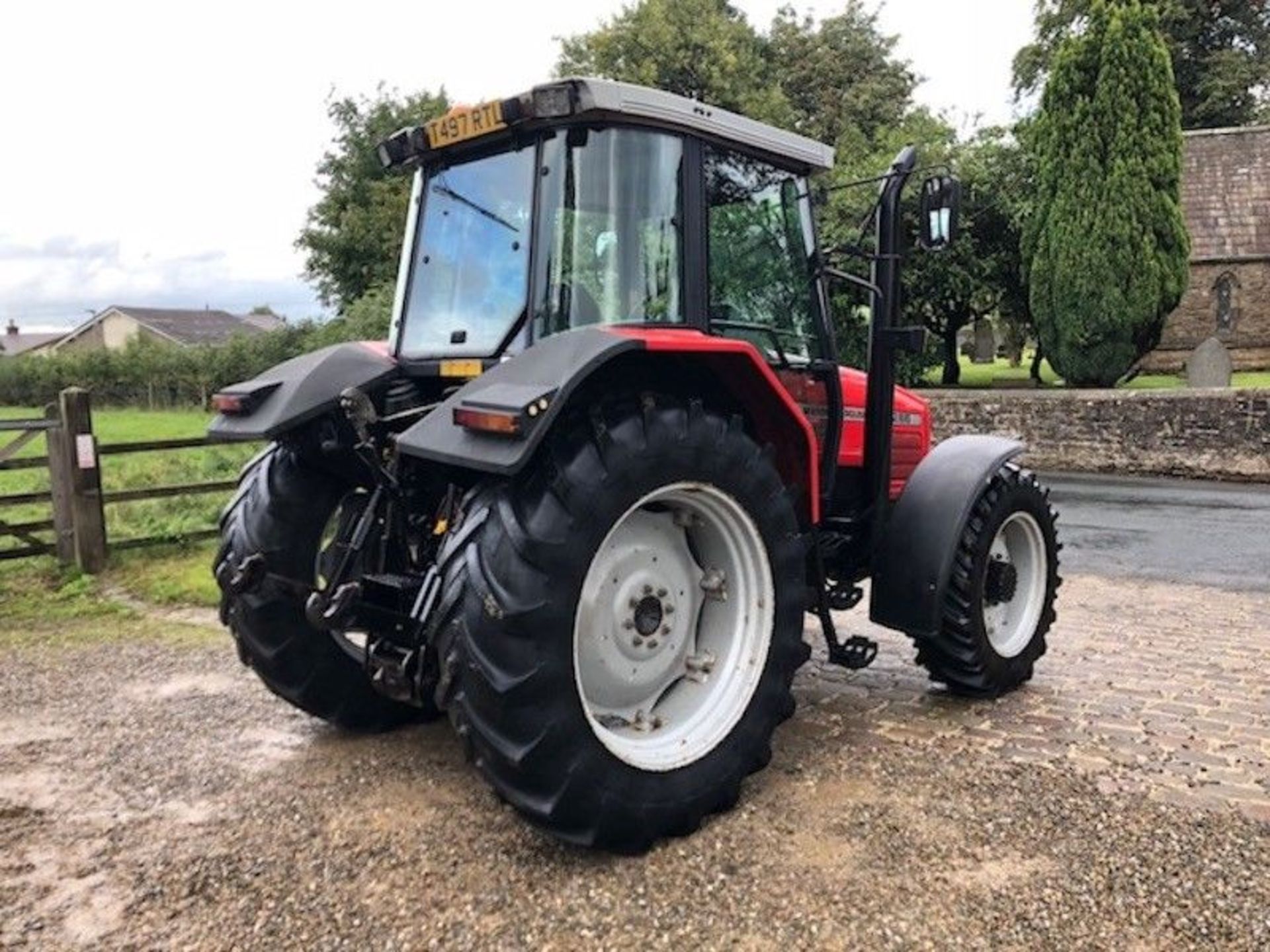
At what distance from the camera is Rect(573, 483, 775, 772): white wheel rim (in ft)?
10.9

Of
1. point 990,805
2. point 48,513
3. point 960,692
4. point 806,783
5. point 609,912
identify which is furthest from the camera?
point 48,513

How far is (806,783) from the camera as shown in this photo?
3.60 metres

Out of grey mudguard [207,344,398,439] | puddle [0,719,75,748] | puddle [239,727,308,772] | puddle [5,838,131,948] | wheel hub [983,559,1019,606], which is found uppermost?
grey mudguard [207,344,398,439]

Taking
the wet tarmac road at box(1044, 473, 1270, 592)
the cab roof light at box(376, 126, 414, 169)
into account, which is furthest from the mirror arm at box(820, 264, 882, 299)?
the wet tarmac road at box(1044, 473, 1270, 592)

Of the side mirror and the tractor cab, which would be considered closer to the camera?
the tractor cab

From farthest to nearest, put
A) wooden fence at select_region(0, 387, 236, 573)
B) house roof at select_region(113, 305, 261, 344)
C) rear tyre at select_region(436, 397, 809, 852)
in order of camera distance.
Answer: house roof at select_region(113, 305, 261, 344) → wooden fence at select_region(0, 387, 236, 573) → rear tyre at select_region(436, 397, 809, 852)

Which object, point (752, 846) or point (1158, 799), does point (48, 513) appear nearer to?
point (752, 846)

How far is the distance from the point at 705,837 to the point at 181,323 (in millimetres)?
74233

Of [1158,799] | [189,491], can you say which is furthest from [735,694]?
[189,491]

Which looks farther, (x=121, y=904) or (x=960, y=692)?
(x=960, y=692)

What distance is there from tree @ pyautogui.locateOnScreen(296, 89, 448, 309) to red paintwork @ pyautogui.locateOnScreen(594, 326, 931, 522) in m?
19.5

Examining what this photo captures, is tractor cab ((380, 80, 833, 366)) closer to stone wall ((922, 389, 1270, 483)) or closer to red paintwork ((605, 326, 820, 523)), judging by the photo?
red paintwork ((605, 326, 820, 523))

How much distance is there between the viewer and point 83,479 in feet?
24.3

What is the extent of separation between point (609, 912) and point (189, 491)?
269 inches
